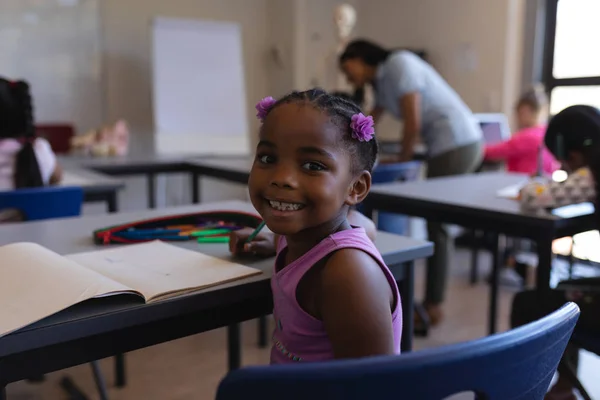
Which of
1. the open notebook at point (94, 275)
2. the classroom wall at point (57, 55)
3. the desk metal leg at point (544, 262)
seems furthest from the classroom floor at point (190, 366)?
the classroom wall at point (57, 55)

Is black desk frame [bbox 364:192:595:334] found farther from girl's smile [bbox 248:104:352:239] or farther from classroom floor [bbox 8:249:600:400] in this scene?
girl's smile [bbox 248:104:352:239]

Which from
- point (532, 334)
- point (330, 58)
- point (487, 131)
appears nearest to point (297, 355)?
point (532, 334)

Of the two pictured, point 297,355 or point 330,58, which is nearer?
point 297,355

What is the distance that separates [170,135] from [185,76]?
1.68 feet

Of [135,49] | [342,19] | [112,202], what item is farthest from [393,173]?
[135,49]

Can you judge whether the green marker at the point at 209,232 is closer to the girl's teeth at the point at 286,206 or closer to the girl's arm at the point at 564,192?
the girl's teeth at the point at 286,206

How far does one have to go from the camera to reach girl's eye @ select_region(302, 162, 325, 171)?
822 millimetres

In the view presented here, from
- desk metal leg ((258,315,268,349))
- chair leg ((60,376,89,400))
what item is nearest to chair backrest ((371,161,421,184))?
desk metal leg ((258,315,268,349))

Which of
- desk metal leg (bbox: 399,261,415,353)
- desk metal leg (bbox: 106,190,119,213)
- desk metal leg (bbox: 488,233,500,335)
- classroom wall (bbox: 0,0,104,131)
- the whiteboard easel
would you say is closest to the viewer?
desk metal leg (bbox: 399,261,415,353)

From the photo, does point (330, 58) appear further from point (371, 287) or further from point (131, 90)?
point (371, 287)

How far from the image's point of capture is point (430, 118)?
289cm

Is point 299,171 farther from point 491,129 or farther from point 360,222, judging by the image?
point 491,129

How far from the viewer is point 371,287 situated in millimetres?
750

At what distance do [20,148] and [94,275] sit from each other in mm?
1362
